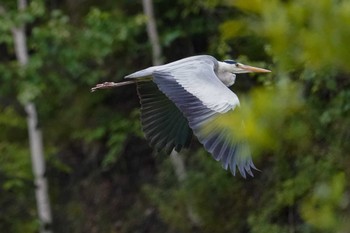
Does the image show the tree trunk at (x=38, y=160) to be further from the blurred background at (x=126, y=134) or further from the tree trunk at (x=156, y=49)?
the tree trunk at (x=156, y=49)

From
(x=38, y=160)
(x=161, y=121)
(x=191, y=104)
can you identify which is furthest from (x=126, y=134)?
(x=191, y=104)

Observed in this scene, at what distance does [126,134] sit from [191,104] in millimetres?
5172

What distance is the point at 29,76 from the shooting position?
10133mm

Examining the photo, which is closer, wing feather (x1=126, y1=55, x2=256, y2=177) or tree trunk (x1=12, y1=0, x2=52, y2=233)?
wing feather (x1=126, y1=55, x2=256, y2=177)

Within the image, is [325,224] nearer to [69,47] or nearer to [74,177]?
[69,47]

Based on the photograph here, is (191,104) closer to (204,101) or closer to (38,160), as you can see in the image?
(204,101)

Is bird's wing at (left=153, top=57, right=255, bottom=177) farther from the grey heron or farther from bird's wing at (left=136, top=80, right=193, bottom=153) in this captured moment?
bird's wing at (left=136, top=80, right=193, bottom=153)

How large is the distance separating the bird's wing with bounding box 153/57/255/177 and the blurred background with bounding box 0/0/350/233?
78cm

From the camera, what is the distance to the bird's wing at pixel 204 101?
17.9ft

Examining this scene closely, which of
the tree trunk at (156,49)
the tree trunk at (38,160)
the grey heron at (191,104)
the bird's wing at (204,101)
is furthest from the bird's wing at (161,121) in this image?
the tree trunk at (38,160)

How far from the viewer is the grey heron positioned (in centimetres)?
546

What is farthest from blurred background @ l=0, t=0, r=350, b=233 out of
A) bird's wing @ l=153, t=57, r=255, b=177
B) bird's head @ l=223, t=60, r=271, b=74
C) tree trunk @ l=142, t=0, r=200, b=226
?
bird's wing @ l=153, t=57, r=255, b=177

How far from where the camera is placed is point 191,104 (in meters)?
5.80

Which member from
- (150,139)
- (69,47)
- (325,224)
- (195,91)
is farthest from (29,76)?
(325,224)
